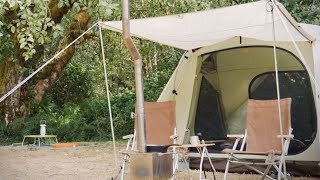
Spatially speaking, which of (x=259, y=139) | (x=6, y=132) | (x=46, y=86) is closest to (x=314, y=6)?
(x=259, y=139)

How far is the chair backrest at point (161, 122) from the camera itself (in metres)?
4.51

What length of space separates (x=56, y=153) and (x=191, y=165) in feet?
8.96

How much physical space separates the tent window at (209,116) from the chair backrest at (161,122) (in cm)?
66

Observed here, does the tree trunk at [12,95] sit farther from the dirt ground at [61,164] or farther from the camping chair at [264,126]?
the camping chair at [264,126]

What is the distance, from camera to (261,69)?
201 inches

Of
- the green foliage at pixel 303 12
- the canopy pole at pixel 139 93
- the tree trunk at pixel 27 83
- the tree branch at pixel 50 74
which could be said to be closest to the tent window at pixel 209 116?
the green foliage at pixel 303 12

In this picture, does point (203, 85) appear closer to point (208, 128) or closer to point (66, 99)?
point (208, 128)

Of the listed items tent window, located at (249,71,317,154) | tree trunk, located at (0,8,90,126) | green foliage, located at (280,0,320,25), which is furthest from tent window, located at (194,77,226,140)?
tree trunk, located at (0,8,90,126)

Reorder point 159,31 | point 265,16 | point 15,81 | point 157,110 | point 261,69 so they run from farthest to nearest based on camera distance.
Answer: point 15,81, point 261,69, point 157,110, point 159,31, point 265,16

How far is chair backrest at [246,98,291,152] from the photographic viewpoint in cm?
399

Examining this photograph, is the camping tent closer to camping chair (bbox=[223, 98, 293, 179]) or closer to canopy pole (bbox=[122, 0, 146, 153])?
camping chair (bbox=[223, 98, 293, 179])

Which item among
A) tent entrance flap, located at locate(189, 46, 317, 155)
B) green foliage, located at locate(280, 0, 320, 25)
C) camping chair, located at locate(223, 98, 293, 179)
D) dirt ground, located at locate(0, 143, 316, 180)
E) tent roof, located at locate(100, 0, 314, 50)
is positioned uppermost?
green foliage, located at locate(280, 0, 320, 25)

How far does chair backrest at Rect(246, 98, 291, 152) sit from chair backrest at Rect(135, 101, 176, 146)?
0.78m

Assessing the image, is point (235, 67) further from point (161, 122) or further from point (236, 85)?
point (161, 122)
